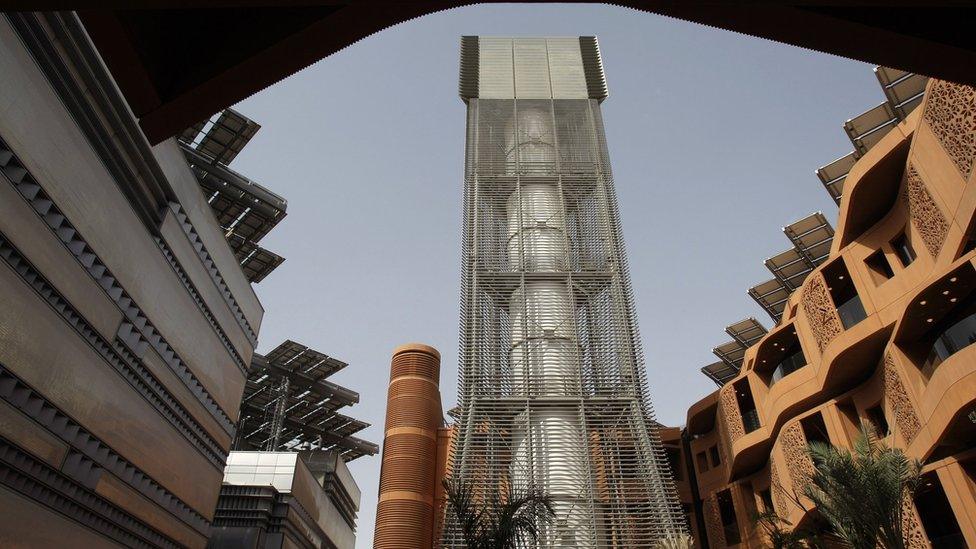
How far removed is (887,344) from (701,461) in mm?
14410

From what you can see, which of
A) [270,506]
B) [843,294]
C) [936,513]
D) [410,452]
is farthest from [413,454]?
[936,513]

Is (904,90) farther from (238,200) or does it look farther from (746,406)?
(238,200)

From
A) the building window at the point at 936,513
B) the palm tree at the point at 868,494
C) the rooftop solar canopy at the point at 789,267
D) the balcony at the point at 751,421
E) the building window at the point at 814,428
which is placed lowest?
the palm tree at the point at 868,494

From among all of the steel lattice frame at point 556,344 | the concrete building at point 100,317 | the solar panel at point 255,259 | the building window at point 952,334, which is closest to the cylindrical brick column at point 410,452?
the steel lattice frame at point 556,344

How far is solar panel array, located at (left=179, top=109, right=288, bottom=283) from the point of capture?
23500 millimetres

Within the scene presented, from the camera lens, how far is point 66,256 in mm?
11500

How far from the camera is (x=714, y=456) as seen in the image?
1198 inches

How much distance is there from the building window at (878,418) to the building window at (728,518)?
8850mm

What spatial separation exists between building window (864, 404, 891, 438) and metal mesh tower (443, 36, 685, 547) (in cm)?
676

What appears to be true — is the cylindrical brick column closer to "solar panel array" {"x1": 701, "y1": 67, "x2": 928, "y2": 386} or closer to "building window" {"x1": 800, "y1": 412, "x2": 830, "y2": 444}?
"building window" {"x1": 800, "y1": 412, "x2": 830, "y2": 444}

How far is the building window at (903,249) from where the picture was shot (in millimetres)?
18672

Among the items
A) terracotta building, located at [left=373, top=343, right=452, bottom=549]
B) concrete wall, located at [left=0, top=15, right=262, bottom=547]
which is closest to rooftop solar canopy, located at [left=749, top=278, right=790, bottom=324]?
terracotta building, located at [left=373, top=343, right=452, bottom=549]

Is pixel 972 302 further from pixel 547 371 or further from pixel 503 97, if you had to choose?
pixel 503 97

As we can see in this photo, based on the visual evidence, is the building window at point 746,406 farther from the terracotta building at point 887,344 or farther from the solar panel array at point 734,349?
the solar panel array at point 734,349
